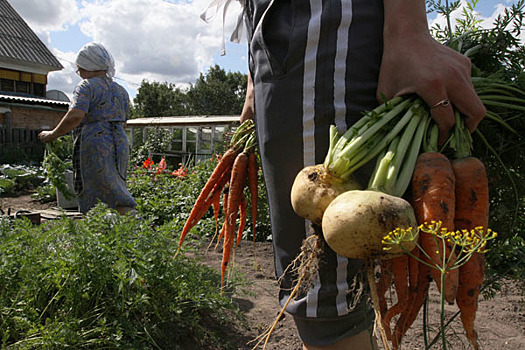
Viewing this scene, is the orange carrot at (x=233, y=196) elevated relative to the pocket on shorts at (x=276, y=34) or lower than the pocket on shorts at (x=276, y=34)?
lower

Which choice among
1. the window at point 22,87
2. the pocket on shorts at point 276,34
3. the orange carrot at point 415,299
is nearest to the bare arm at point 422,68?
the pocket on shorts at point 276,34

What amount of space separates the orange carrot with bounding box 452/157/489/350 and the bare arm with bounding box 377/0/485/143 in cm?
12

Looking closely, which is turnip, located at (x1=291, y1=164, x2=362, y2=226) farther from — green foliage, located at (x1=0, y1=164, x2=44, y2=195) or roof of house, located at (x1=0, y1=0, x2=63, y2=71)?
roof of house, located at (x1=0, y1=0, x2=63, y2=71)

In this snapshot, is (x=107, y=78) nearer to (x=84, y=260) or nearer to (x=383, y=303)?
(x=84, y=260)

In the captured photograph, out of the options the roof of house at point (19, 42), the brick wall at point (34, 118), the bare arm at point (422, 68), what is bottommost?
the bare arm at point (422, 68)

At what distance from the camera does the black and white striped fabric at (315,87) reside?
3.87ft

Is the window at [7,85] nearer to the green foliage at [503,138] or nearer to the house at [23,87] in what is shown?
the house at [23,87]

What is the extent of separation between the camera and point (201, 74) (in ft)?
149

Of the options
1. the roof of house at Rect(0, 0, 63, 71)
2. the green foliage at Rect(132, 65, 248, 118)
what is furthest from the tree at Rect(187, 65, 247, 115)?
the roof of house at Rect(0, 0, 63, 71)

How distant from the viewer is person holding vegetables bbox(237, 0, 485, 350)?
1.11 m

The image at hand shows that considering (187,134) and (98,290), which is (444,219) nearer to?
(98,290)

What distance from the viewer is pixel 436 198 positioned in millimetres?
1078

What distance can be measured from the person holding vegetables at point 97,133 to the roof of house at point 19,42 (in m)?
18.2

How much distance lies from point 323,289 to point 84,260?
1415 mm
